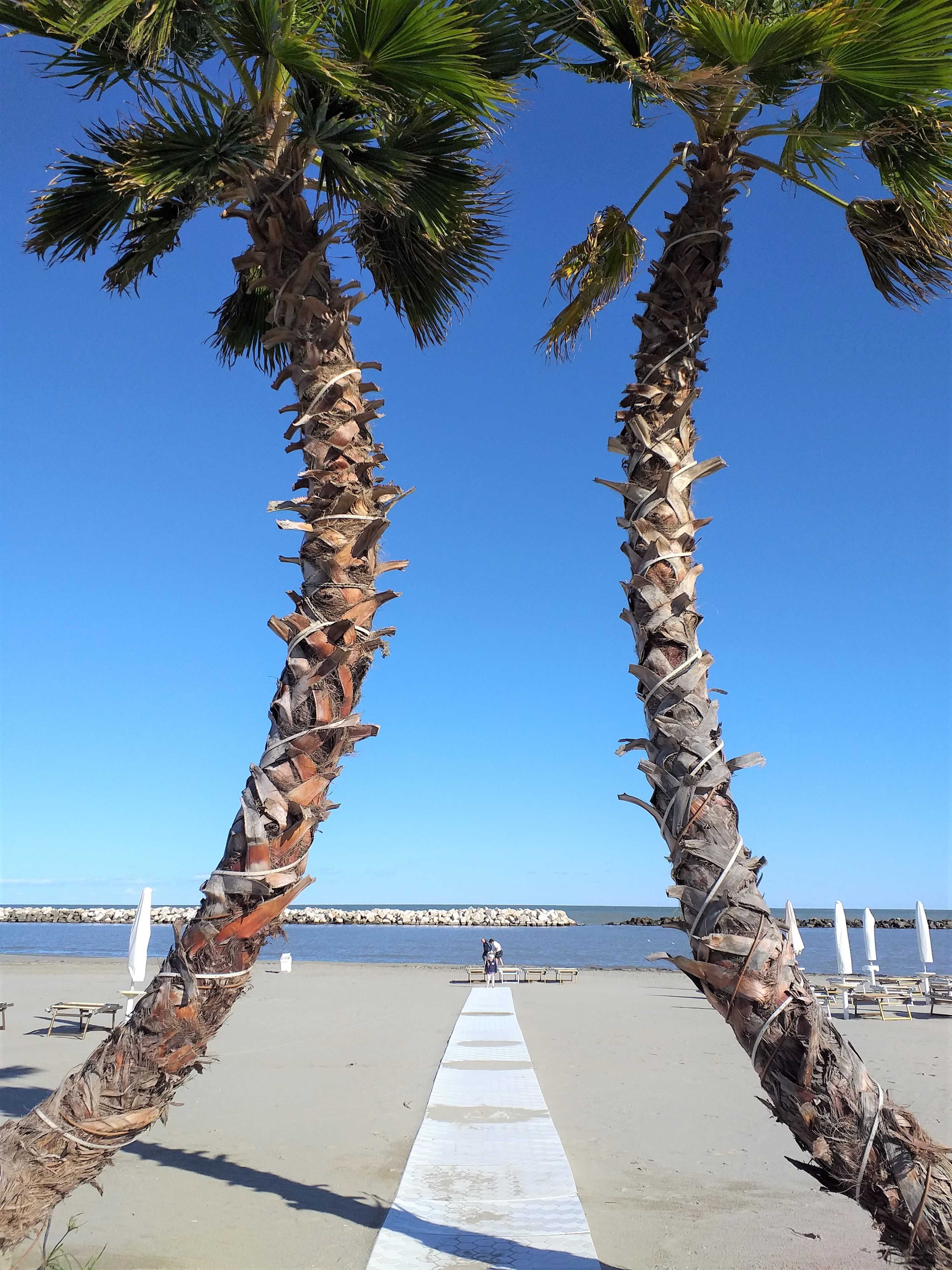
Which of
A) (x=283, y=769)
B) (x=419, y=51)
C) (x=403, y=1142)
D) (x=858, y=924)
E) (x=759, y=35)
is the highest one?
(x=419, y=51)

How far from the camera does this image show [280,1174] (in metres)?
6.08

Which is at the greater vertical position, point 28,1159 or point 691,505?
point 691,505

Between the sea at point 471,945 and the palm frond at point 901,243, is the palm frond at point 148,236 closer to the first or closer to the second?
the palm frond at point 901,243

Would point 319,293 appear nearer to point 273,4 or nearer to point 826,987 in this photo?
point 273,4

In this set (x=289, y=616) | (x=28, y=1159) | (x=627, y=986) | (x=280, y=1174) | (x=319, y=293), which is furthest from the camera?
(x=627, y=986)

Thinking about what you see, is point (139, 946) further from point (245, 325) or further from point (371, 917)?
point (371, 917)

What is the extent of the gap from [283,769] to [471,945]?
163ft

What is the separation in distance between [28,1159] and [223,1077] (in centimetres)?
623

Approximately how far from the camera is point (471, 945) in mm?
50594

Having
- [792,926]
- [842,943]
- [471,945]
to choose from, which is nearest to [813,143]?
[792,926]

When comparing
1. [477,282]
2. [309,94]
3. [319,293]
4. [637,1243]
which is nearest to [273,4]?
[309,94]

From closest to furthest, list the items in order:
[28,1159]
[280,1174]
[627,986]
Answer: [28,1159]
[280,1174]
[627,986]

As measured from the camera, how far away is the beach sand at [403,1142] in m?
4.84

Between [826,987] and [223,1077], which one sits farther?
[826,987]
